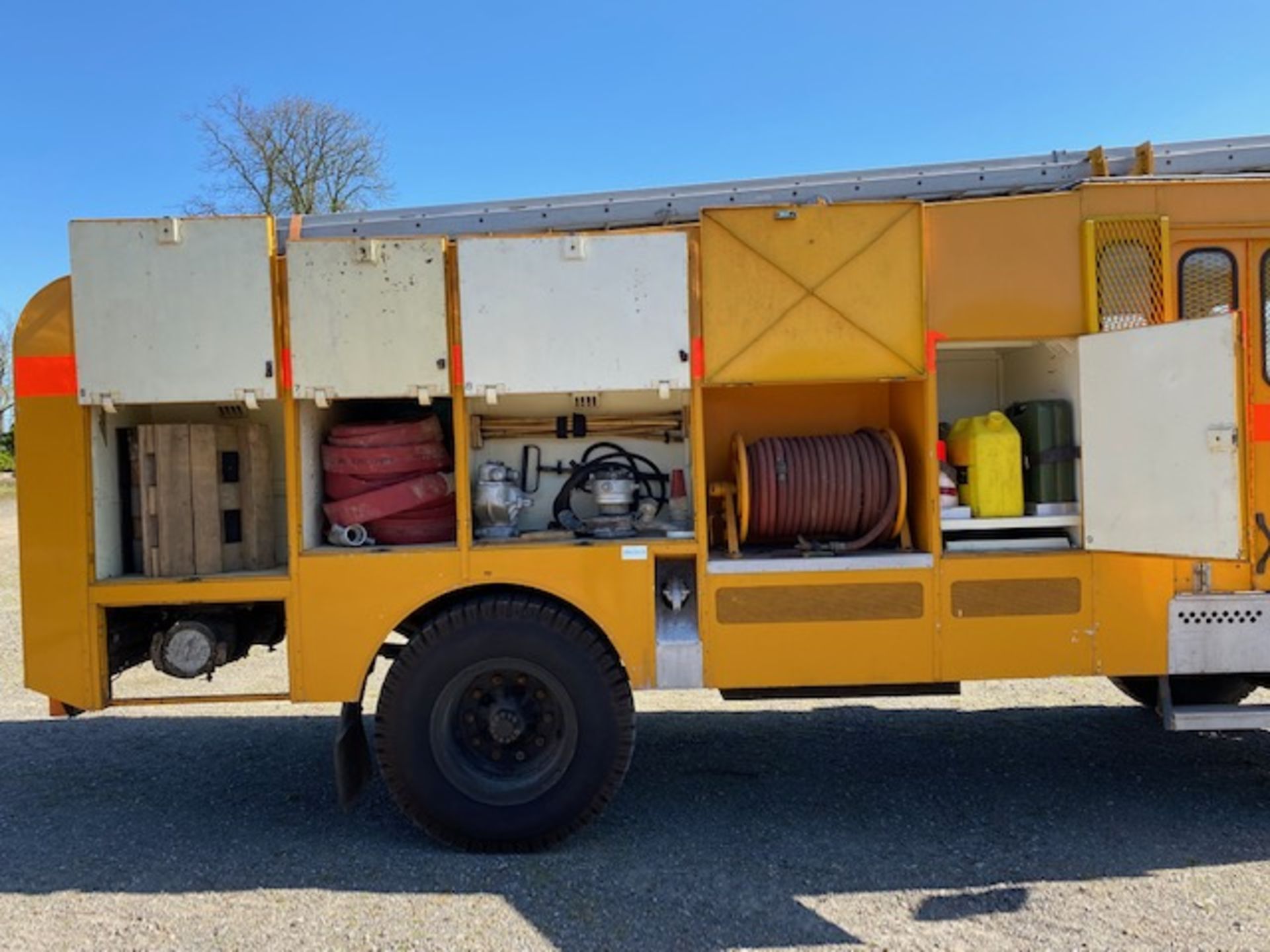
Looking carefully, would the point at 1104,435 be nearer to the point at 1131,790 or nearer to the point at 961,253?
the point at 961,253

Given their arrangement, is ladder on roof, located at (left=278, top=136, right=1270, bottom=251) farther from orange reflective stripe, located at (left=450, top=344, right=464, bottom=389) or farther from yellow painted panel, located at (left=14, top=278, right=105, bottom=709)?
yellow painted panel, located at (left=14, top=278, right=105, bottom=709)

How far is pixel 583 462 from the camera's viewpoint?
4703 millimetres

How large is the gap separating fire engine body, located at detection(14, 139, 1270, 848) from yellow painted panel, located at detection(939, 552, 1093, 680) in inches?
0.5

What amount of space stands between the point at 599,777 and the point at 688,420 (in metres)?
1.72

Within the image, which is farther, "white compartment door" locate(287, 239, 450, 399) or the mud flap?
the mud flap

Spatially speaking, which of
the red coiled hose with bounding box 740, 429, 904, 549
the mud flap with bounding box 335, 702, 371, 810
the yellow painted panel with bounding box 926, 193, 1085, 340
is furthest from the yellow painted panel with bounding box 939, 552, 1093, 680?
the mud flap with bounding box 335, 702, 371, 810

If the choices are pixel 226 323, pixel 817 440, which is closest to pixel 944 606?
pixel 817 440

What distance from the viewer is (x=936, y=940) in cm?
327

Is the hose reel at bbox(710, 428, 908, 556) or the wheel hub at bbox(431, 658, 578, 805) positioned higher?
the hose reel at bbox(710, 428, 908, 556)

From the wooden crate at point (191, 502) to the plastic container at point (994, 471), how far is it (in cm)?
349

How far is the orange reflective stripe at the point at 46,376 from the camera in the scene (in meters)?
4.08

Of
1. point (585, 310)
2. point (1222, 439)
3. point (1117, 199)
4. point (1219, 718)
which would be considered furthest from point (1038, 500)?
point (585, 310)

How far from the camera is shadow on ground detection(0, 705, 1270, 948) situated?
3.67 meters

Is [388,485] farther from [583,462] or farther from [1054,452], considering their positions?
[1054,452]
